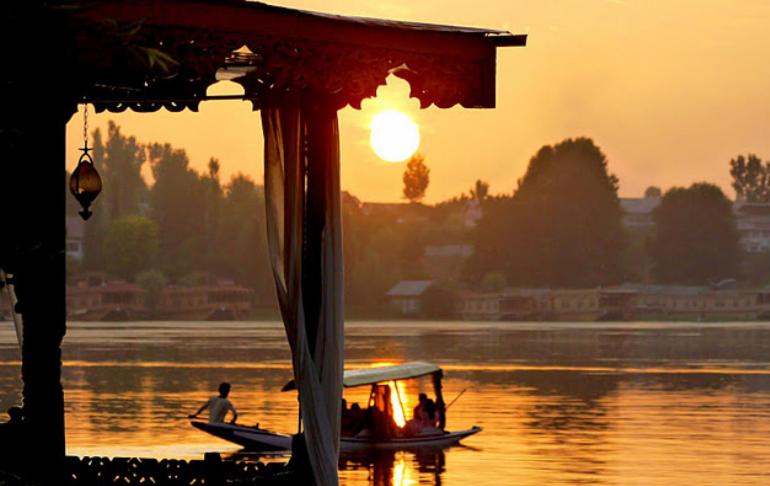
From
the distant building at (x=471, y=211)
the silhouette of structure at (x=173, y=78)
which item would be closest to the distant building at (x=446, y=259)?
the distant building at (x=471, y=211)

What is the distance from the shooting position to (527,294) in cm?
15475

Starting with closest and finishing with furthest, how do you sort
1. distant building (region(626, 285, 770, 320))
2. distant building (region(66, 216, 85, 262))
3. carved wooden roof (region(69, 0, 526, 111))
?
carved wooden roof (region(69, 0, 526, 111)), distant building (region(626, 285, 770, 320)), distant building (region(66, 216, 85, 262))

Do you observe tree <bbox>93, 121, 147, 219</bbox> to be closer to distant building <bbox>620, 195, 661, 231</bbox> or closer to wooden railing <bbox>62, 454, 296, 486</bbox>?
distant building <bbox>620, 195, 661, 231</bbox>

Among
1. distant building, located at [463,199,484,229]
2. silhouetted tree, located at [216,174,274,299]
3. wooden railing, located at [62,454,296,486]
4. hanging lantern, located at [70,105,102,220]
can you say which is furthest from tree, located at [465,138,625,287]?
wooden railing, located at [62,454,296,486]

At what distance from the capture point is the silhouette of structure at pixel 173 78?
11906 mm

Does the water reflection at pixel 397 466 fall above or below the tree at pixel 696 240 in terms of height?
below

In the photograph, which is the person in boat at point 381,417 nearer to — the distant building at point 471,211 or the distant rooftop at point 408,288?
the distant rooftop at point 408,288

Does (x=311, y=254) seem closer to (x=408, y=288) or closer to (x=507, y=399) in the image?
(x=507, y=399)

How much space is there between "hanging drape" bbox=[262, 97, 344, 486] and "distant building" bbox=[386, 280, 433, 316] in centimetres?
14305

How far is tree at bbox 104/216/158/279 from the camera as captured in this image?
157250mm

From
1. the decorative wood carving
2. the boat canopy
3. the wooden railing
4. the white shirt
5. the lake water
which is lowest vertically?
the lake water

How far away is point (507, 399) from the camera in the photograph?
192ft

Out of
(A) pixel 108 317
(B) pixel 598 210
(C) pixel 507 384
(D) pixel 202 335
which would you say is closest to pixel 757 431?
(C) pixel 507 384

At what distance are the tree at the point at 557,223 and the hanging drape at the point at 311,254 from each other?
13330 centimetres
